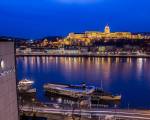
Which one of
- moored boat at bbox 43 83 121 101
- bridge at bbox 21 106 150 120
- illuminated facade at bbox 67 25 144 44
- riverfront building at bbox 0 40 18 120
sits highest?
illuminated facade at bbox 67 25 144 44

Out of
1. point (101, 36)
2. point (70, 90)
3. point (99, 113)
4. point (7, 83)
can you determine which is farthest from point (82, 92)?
point (101, 36)

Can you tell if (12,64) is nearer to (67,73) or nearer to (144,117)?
(144,117)

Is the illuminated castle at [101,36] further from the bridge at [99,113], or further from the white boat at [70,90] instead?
the bridge at [99,113]

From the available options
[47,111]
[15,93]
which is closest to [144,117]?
[47,111]

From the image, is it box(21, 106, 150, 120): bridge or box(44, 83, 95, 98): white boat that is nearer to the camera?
box(21, 106, 150, 120): bridge

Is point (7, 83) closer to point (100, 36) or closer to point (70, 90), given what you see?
point (70, 90)

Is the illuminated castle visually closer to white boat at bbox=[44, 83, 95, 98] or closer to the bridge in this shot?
white boat at bbox=[44, 83, 95, 98]

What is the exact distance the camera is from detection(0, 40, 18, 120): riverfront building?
6.35 meters

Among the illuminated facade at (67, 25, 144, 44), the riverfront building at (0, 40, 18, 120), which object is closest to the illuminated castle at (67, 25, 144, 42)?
the illuminated facade at (67, 25, 144, 44)

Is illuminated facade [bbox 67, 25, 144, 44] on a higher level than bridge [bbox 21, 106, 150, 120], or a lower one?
higher

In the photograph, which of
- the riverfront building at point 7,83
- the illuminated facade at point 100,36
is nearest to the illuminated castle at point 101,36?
the illuminated facade at point 100,36

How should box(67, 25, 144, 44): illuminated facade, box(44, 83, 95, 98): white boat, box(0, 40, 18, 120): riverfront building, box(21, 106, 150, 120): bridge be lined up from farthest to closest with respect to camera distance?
1. box(67, 25, 144, 44): illuminated facade
2. box(44, 83, 95, 98): white boat
3. box(21, 106, 150, 120): bridge
4. box(0, 40, 18, 120): riverfront building

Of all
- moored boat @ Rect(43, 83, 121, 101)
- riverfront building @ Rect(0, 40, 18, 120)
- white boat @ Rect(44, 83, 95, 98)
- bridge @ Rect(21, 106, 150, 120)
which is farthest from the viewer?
white boat @ Rect(44, 83, 95, 98)

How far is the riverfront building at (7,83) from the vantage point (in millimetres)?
6348
